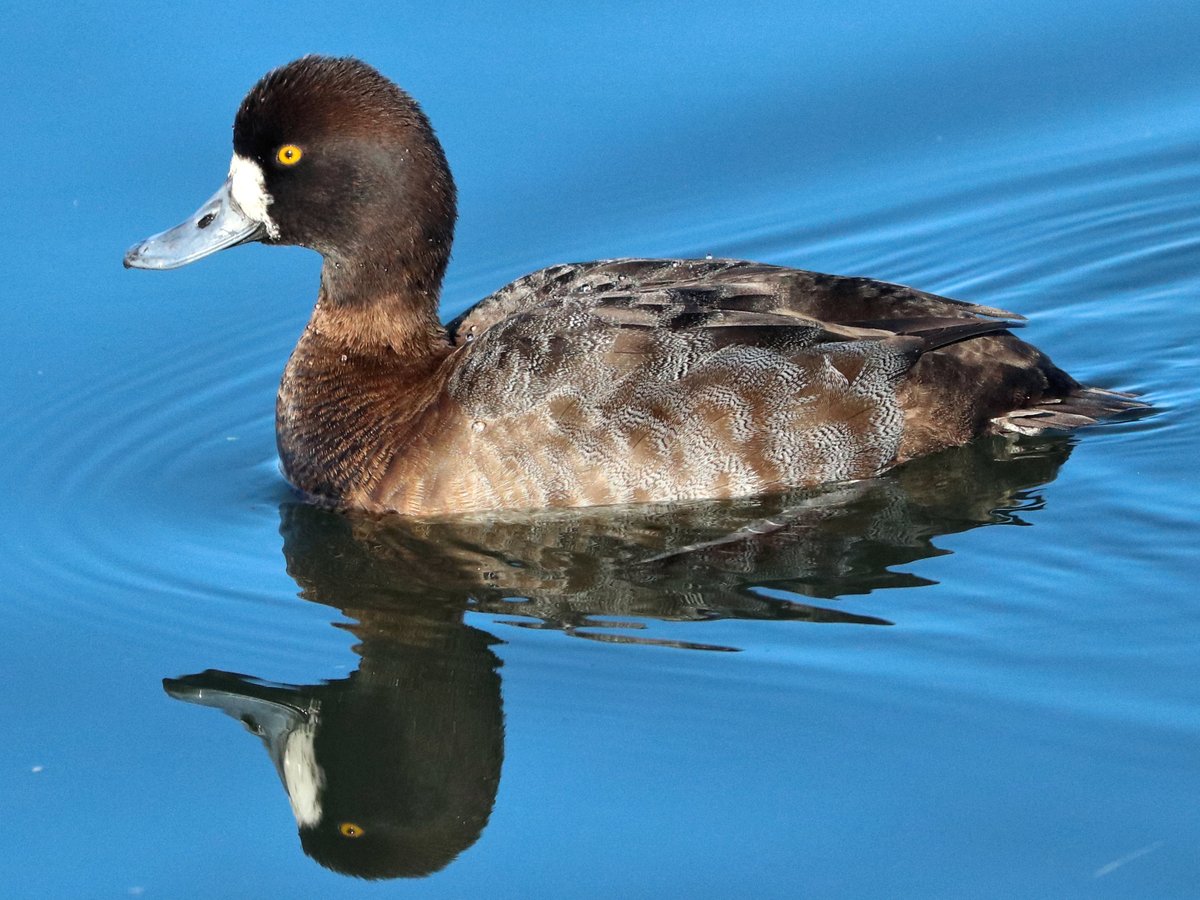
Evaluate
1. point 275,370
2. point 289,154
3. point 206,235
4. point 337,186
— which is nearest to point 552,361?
point 337,186

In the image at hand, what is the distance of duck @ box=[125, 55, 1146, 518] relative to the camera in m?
7.28

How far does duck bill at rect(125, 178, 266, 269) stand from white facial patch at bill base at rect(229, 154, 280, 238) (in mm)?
32

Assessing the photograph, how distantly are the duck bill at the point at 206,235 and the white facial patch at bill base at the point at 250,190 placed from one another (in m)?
0.03

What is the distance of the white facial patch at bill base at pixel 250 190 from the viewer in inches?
303

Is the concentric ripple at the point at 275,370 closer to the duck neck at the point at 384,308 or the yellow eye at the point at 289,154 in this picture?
the duck neck at the point at 384,308

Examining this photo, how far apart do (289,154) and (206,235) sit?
0.56 meters

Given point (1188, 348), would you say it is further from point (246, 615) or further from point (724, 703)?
point (246, 615)

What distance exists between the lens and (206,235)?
7.84 m

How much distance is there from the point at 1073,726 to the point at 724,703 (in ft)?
3.65

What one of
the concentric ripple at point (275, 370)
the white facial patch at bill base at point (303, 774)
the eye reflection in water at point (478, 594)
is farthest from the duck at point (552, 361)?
the white facial patch at bill base at point (303, 774)

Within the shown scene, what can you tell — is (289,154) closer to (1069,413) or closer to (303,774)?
(303,774)

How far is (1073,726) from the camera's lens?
18.8 ft

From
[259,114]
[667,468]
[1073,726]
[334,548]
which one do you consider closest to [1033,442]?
[667,468]

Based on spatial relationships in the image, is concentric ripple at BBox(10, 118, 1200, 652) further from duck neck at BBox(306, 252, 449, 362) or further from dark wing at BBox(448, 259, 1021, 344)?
dark wing at BBox(448, 259, 1021, 344)
